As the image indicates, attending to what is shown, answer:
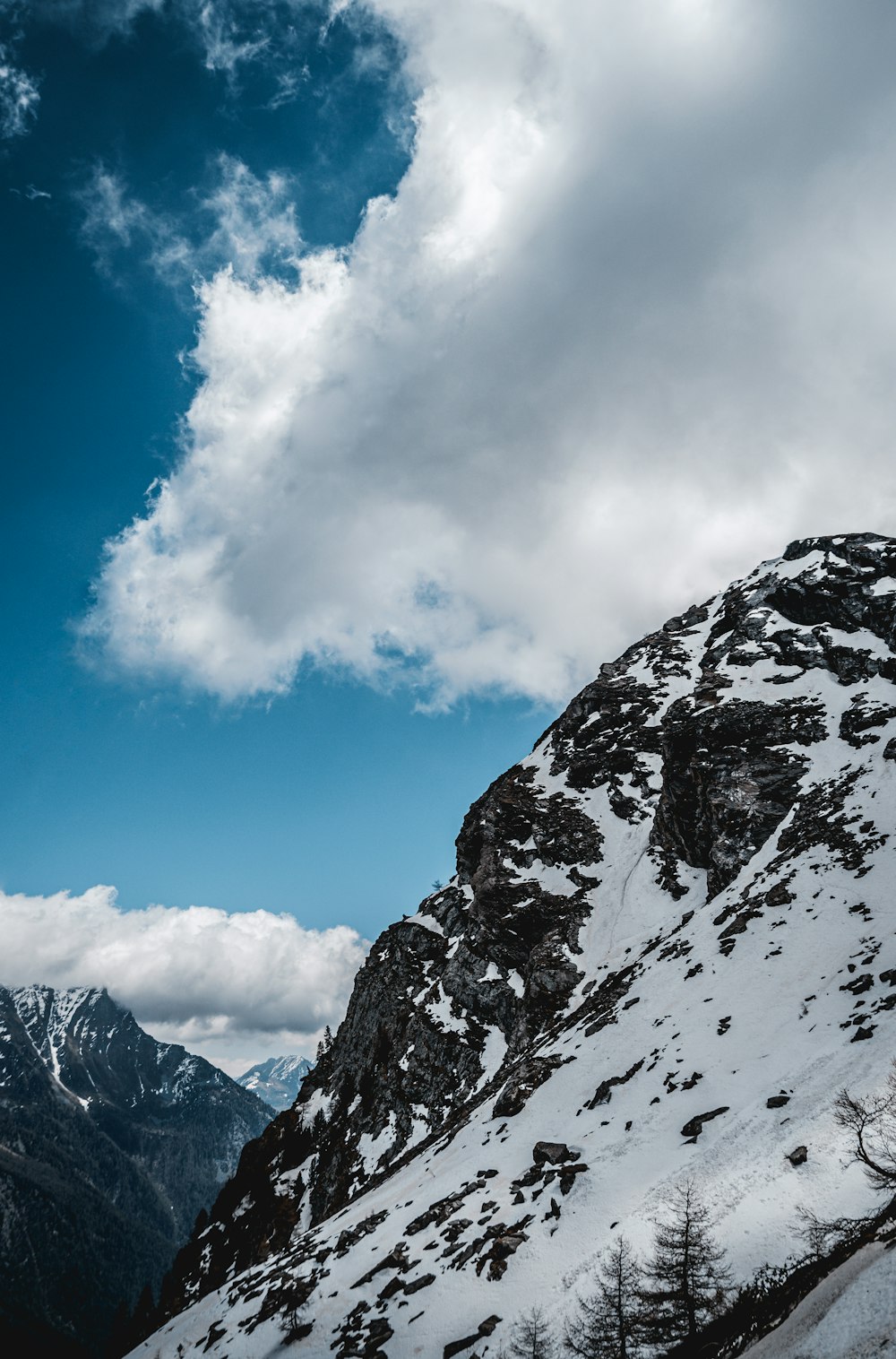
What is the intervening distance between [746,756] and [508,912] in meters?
32.1

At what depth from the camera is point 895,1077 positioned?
21.8m

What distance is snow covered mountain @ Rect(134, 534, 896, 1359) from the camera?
24.0 m

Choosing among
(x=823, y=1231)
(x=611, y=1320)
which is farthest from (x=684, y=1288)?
(x=823, y=1231)

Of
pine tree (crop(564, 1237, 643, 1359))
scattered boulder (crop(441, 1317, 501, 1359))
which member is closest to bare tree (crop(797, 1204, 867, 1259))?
pine tree (crop(564, 1237, 643, 1359))

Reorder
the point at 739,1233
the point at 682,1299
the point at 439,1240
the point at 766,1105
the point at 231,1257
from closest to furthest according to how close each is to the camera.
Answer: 1. the point at 682,1299
2. the point at 739,1233
3. the point at 766,1105
4. the point at 439,1240
5. the point at 231,1257

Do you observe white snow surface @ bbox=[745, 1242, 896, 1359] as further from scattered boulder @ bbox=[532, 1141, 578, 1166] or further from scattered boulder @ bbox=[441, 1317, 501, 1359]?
scattered boulder @ bbox=[532, 1141, 578, 1166]

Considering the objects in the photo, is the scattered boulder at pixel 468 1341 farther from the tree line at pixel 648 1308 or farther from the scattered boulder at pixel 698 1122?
the scattered boulder at pixel 698 1122

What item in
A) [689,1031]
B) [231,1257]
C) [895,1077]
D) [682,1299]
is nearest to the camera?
[682,1299]

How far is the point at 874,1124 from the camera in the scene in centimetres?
2038

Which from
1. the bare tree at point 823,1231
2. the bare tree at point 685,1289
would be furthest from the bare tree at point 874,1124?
the bare tree at point 685,1289

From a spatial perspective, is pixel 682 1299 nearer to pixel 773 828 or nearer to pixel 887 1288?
pixel 887 1288

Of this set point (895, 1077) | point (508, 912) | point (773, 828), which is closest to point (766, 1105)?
point (895, 1077)

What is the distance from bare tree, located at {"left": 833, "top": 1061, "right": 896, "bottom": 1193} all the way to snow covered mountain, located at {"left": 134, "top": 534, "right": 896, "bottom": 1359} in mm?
751

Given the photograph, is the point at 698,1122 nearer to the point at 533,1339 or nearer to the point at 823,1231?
the point at 823,1231
